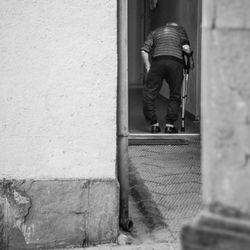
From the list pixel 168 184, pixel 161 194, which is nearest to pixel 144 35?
pixel 168 184

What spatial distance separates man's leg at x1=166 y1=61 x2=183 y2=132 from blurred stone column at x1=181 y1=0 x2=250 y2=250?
723cm

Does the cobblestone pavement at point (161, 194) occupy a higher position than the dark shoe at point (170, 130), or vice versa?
the dark shoe at point (170, 130)

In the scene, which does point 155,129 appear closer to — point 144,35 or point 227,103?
point 227,103

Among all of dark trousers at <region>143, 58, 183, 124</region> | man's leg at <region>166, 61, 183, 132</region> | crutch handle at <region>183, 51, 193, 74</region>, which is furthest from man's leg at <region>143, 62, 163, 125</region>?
crutch handle at <region>183, 51, 193, 74</region>

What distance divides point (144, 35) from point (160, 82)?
→ 9.67 m

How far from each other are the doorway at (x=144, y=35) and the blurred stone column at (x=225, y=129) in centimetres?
753

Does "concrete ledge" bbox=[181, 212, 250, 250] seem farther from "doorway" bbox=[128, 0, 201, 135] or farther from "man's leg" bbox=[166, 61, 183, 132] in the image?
"doorway" bbox=[128, 0, 201, 135]

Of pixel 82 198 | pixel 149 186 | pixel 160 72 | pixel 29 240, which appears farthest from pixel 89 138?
pixel 160 72

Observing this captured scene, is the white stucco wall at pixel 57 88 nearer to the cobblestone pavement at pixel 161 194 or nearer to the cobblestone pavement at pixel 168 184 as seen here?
the cobblestone pavement at pixel 161 194

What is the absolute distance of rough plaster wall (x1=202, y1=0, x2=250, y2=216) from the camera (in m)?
2.12

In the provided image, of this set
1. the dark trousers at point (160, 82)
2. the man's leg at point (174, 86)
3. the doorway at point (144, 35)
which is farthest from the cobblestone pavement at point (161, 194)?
the doorway at point (144, 35)

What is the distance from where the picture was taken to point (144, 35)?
752 inches

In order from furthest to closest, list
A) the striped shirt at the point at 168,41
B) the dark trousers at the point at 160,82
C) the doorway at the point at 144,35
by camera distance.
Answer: the doorway at the point at 144,35
the dark trousers at the point at 160,82
the striped shirt at the point at 168,41

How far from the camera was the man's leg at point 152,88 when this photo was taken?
373 inches
